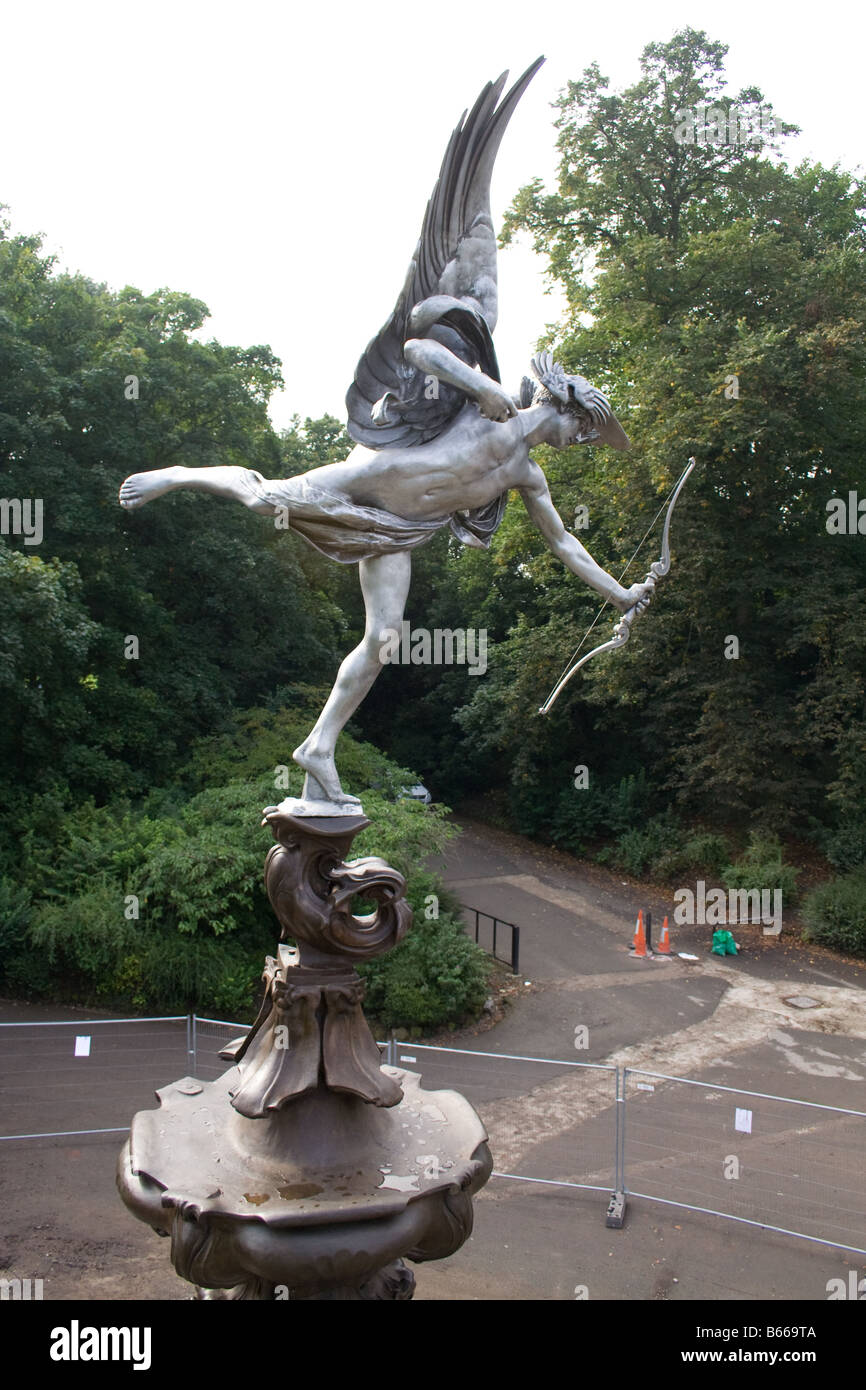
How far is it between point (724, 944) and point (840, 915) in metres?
2.16

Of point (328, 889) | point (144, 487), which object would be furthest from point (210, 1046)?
point (144, 487)

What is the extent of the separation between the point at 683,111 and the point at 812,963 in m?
17.1

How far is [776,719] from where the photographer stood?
19.2 m

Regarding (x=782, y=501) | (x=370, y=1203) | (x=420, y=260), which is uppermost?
(x=782, y=501)

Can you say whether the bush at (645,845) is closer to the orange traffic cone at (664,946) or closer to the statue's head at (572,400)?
the orange traffic cone at (664,946)

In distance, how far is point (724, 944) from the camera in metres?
17.4

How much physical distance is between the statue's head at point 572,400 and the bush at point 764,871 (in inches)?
590

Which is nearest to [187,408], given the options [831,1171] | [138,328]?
Answer: [138,328]

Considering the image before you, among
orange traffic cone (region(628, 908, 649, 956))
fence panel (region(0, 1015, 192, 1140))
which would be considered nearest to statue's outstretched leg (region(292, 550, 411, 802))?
fence panel (region(0, 1015, 192, 1140))

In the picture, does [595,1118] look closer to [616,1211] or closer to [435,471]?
[616,1211]

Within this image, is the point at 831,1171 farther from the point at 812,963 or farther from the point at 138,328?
the point at 138,328

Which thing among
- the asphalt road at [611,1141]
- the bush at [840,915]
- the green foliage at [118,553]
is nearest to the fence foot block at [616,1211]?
the asphalt road at [611,1141]

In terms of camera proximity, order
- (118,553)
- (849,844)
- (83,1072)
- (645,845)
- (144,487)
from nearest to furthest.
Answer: (144,487) < (83,1072) < (118,553) < (849,844) < (645,845)

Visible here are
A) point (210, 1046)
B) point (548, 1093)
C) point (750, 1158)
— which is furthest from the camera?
point (210, 1046)
